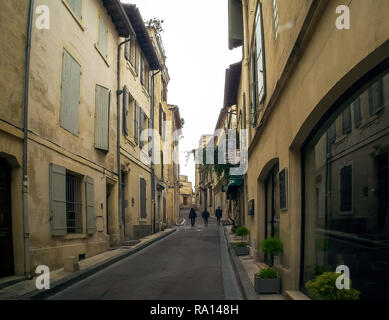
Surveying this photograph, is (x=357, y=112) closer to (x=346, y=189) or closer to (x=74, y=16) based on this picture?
(x=346, y=189)

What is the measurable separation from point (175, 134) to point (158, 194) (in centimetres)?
1194

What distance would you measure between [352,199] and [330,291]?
1074 millimetres

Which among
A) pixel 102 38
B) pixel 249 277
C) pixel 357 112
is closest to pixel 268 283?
pixel 249 277

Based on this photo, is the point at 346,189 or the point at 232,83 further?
the point at 232,83

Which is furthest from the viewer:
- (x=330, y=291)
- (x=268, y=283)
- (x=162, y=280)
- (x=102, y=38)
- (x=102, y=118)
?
(x=102, y=38)

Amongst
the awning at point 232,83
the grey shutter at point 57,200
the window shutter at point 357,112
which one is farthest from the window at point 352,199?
the awning at point 232,83

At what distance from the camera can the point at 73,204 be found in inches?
455

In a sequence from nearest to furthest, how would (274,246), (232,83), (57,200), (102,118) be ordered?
1. (274,246)
2. (57,200)
3. (102,118)
4. (232,83)

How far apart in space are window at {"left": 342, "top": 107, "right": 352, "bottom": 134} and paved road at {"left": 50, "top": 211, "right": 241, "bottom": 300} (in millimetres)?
3749

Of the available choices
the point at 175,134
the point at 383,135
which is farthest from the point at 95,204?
the point at 175,134

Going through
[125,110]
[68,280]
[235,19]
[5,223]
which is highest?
[235,19]

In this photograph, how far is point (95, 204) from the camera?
43.5 ft

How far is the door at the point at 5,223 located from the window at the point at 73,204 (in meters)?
2.89
